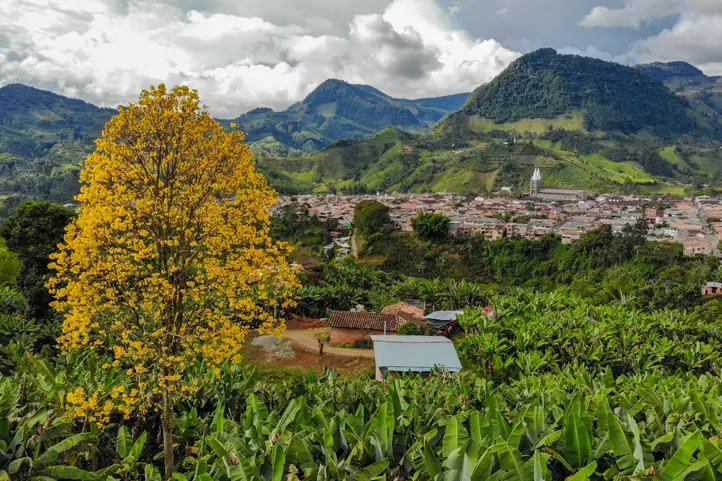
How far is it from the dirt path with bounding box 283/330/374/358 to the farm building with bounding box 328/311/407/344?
708mm

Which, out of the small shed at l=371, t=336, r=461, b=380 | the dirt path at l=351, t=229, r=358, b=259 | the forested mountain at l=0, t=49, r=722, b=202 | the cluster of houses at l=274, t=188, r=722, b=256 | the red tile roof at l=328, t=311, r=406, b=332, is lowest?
the dirt path at l=351, t=229, r=358, b=259

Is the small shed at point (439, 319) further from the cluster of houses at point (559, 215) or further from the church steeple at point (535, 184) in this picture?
the church steeple at point (535, 184)

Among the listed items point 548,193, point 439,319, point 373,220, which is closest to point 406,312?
point 439,319

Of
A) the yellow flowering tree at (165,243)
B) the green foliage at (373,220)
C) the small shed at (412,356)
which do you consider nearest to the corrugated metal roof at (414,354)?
the small shed at (412,356)

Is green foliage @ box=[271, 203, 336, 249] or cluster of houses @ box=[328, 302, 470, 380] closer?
cluster of houses @ box=[328, 302, 470, 380]

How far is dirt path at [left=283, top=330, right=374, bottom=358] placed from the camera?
63.2 ft

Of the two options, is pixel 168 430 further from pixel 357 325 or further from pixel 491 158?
pixel 491 158

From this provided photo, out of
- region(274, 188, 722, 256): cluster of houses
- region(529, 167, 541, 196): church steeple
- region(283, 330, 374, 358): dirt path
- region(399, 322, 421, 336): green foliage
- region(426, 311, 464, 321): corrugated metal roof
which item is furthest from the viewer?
region(529, 167, 541, 196): church steeple

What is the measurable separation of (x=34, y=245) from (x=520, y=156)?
120987 millimetres

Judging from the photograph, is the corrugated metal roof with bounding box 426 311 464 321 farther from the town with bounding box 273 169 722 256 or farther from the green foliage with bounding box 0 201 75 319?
the town with bounding box 273 169 722 256

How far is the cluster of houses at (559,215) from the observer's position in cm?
6139

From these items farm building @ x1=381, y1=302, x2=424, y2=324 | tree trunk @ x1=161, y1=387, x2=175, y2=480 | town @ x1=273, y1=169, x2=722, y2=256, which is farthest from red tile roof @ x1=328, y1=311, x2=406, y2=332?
town @ x1=273, y1=169, x2=722, y2=256

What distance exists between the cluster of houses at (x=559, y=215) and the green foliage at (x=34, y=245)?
1631 inches

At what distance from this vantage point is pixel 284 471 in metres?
5.95
